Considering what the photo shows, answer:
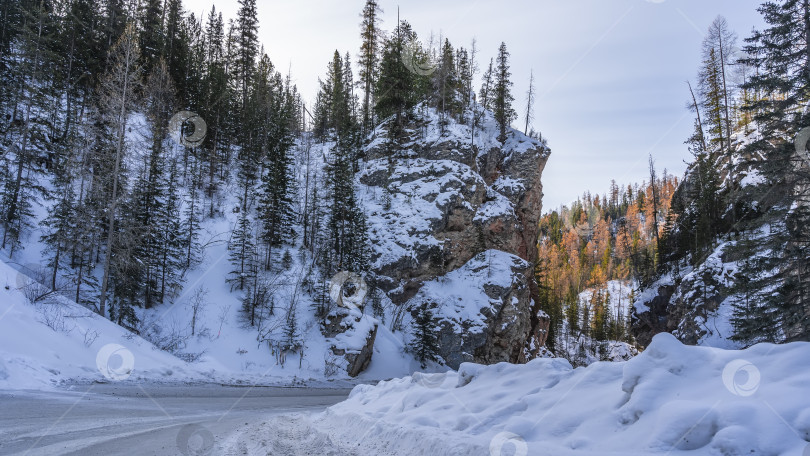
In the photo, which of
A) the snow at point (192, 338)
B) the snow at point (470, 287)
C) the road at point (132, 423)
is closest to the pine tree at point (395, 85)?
the snow at point (470, 287)

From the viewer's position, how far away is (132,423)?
738cm

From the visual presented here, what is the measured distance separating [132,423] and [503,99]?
49853 millimetres

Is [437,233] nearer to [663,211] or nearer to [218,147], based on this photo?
[218,147]

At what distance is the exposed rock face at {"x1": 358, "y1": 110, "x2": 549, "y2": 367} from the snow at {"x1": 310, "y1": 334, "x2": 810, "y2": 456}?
986 inches

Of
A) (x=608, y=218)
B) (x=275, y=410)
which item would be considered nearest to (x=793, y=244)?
(x=275, y=410)

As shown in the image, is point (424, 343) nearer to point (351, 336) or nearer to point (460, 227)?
point (351, 336)

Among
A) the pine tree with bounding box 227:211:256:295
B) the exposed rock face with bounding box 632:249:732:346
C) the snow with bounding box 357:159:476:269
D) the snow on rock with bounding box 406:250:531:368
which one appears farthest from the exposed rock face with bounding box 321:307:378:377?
the exposed rock face with bounding box 632:249:732:346

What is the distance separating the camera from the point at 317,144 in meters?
58.8

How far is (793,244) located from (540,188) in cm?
3096

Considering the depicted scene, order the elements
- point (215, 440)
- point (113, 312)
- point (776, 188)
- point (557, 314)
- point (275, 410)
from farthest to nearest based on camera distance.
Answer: point (557, 314) < point (113, 312) < point (776, 188) < point (275, 410) < point (215, 440)

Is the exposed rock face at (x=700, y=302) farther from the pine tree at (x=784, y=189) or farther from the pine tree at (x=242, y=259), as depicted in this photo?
the pine tree at (x=242, y=259)

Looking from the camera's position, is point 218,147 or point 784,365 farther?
point 218,147

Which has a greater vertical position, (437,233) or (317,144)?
(317,144)

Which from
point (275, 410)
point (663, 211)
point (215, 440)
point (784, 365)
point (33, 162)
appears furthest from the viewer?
point (663, 211)
